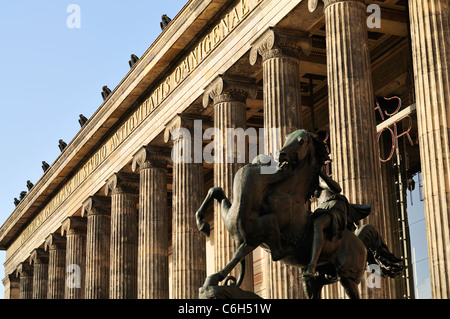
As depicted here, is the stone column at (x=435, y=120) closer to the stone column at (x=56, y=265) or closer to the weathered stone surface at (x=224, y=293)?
the weathered stone surface at (x=224, y=293)

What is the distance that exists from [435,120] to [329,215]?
29.3ft

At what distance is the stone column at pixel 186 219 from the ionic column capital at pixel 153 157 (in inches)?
104

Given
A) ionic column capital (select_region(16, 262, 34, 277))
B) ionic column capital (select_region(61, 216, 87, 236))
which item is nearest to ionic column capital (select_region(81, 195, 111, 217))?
ionic column capital (select_region(61, 216, 87, 236))

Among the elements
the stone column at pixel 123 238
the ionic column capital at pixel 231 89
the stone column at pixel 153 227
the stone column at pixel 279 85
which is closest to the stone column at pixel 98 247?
the stone column at pixel 123 238

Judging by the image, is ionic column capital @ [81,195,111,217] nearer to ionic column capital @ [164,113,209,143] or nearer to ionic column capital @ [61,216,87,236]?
ionic column capital @ [61,216,87,236]

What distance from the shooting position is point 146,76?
3039cm

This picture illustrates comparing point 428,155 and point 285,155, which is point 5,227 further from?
point 285,155

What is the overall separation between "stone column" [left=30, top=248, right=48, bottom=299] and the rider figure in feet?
130

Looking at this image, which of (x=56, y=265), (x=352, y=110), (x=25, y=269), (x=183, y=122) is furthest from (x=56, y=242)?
(x=352, y=110)

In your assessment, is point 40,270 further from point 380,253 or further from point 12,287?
point 380,253

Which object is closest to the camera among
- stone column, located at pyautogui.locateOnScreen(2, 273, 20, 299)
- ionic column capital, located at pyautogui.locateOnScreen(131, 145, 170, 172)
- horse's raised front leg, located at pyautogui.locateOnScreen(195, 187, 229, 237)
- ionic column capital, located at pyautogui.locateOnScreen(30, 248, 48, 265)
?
horse's raised front leg, located at pyautogui.locateOnScreen(195, 187, 229, 237)

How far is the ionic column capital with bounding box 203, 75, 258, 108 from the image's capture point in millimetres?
25219

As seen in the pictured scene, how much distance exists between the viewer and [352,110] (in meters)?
18.1

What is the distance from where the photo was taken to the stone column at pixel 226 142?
23656 mm
